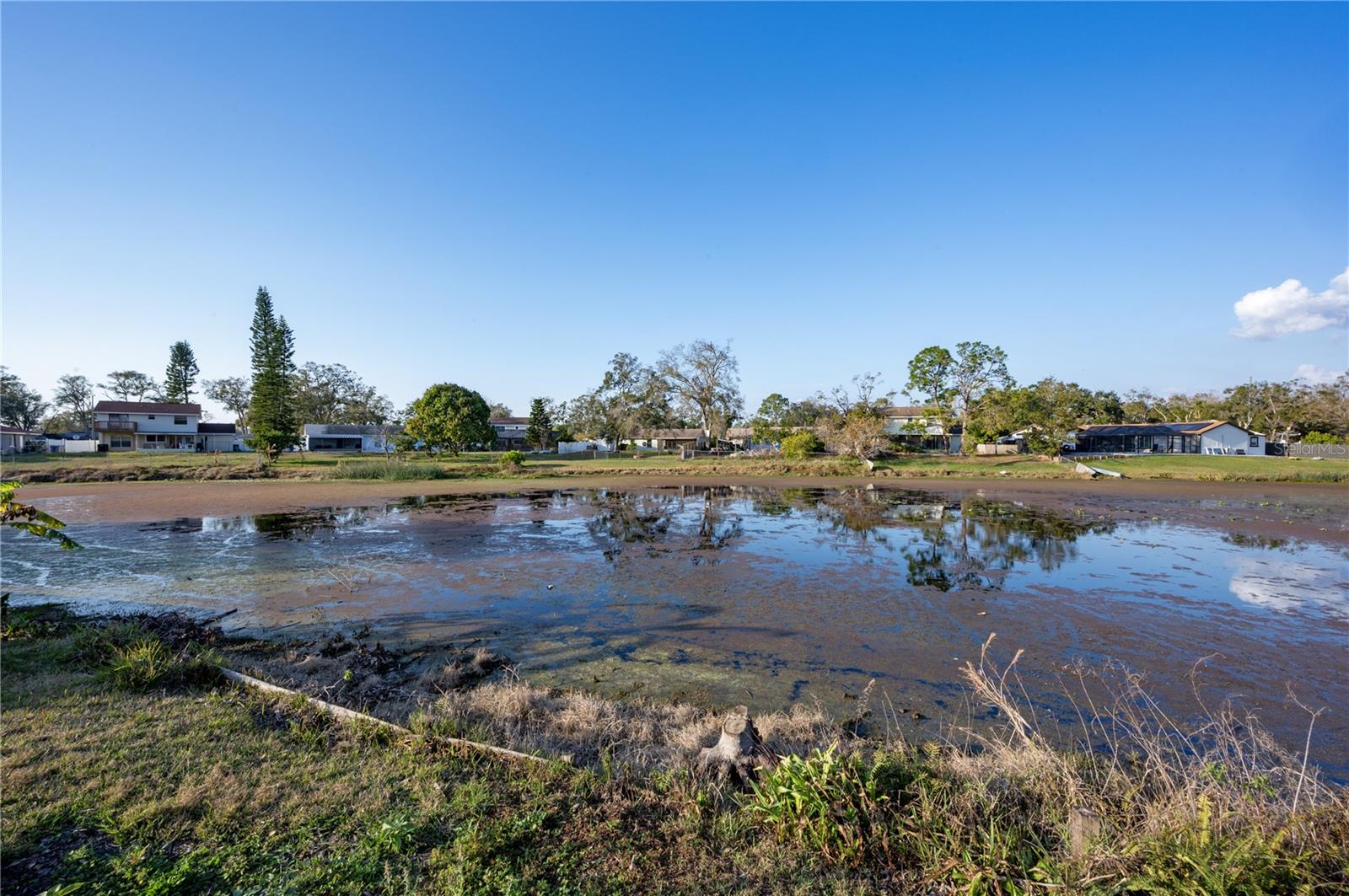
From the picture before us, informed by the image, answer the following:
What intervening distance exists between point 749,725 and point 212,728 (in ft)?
14.2

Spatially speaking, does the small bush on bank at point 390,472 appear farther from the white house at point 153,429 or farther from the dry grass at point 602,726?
the white house at point 153,429

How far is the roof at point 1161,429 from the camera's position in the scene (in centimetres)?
Result: 5685

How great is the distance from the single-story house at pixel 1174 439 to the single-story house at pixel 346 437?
77346 millimetres

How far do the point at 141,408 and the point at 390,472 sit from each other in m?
56.6

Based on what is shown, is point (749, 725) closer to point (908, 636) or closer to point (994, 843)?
point (994, 843)

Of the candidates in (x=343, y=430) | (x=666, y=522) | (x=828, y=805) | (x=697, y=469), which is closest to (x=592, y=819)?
(x=828, y=805)

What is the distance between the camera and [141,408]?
67.1 m

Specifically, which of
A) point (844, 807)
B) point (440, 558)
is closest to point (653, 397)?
point (440, 558)

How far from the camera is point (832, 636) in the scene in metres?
8.48

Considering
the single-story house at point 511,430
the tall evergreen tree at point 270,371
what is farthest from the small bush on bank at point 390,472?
the single-story house at point 511,430

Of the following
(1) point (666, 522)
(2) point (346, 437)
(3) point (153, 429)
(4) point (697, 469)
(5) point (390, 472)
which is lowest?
(1) point (666, 522)

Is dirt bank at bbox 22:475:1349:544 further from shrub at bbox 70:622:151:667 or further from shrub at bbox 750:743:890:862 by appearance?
shrub at bbox 750:743:890:862

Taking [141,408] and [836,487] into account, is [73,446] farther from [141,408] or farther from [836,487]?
[836,487]

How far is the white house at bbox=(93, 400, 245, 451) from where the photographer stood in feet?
210
